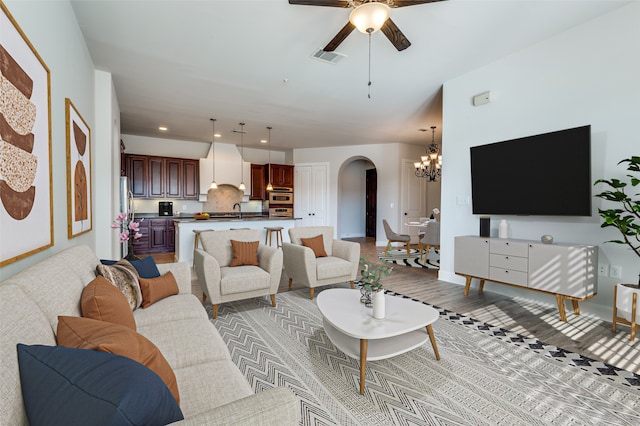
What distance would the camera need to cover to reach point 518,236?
3.63 m

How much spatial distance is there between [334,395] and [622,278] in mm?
2998

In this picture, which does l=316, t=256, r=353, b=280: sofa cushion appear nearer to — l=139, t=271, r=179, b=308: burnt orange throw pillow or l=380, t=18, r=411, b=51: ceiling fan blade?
l=139, t=271, r=179, b=308: burnt orange throw pillow

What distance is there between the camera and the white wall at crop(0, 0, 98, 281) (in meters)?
1.55

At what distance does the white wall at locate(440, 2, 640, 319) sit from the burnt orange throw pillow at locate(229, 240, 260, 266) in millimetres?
2828

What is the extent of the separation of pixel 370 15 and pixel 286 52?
1.52 meters

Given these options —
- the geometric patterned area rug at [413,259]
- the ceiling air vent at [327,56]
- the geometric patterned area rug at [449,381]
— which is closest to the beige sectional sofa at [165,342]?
the geometric patterned area rug at [449,381]

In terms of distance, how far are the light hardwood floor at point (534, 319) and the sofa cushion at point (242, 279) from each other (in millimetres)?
788

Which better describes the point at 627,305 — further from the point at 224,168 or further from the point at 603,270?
the point at 224,168

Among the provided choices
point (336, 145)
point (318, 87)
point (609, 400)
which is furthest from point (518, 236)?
point (336, 145)

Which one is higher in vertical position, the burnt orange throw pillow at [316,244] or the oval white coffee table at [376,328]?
Answer: the burnt orange throw pillow at [316,244]

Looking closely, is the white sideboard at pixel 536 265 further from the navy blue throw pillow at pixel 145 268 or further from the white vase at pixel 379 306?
the navy blue throw pillow at pixel 145 268

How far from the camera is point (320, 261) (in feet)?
12.5

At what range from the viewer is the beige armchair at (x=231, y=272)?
2.97 meters

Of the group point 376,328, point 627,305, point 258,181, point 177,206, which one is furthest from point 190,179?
point 627,305
